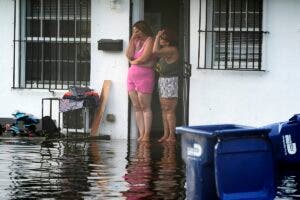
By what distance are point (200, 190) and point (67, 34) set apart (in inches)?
396

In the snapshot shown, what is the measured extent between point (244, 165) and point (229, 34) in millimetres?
8866

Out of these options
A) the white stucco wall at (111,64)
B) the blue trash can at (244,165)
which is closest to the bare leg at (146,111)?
the white stucco wall at (111,64)

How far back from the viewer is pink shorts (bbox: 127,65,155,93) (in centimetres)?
1764

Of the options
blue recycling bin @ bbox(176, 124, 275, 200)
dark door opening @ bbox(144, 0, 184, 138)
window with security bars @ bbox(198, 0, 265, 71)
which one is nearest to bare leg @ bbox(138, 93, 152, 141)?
dark door opening @ bbox(144, 0, 184, 138)

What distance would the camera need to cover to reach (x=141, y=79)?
1764 centimetres

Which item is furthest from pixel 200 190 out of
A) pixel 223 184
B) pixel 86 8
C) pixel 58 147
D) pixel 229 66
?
pixel 86 8

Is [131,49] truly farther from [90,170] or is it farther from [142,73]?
[90,170]

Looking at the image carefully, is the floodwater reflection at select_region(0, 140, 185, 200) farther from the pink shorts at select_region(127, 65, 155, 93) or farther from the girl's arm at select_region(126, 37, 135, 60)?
the girl's arm at select_region(126, 37, 135, 60)

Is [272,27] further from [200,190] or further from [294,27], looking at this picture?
[200,190]

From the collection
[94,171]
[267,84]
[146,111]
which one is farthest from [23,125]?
[94,171]

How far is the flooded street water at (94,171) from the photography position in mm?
11203

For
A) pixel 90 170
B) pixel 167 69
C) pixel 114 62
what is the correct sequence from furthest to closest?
1. pixel 114 62
2. pixel 167 69
3. pixel 90 170

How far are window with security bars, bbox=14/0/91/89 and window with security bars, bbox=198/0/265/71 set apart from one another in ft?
8.14

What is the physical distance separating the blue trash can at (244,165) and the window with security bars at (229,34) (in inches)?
330
